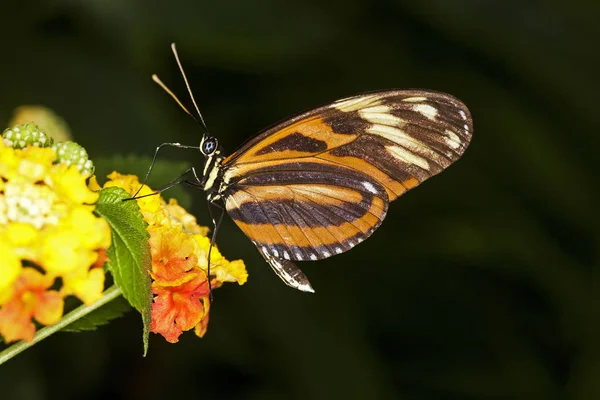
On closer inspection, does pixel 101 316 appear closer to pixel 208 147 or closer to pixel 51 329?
pixel 51 329

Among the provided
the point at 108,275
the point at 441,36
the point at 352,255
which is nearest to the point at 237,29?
the point at 441,36

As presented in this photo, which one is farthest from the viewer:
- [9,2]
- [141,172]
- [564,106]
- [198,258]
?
[564,106]

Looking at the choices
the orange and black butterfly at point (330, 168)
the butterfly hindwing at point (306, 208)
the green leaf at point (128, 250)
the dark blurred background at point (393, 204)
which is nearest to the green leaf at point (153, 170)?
the orange and black butterfly at point (330, 168)

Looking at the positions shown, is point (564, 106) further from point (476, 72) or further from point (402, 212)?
point (402, 212)

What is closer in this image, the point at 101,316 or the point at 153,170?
the point at 101,316

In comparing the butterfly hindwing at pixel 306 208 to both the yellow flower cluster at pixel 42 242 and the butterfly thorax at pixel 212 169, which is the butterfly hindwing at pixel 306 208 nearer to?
the butterfly thorax at pixel 212 169

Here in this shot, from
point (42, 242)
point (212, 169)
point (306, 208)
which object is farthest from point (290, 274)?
point (42, 242)

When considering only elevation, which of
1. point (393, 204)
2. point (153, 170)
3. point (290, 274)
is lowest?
point (393, 204)
